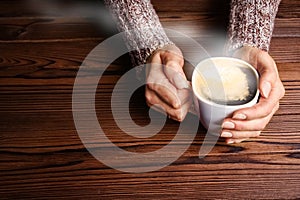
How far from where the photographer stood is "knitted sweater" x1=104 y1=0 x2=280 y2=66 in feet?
2.55

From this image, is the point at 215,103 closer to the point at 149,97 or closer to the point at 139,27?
the point at 149,97

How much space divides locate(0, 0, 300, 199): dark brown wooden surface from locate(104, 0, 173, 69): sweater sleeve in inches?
2.1

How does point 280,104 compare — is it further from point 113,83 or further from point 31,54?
point 31,54

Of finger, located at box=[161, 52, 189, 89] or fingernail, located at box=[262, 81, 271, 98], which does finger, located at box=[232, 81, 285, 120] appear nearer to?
fingernail, located at box=[262, 81, 271, 98]

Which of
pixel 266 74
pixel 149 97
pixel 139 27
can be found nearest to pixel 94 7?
pixel 139 27

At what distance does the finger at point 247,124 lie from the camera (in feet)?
2.08

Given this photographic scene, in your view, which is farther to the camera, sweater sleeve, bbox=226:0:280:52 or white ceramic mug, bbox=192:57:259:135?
sweater sleeve, bbox=226:0:280:52

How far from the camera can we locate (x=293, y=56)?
2.73 ft

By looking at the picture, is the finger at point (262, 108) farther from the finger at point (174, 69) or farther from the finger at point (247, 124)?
the finger at point (174, 69)

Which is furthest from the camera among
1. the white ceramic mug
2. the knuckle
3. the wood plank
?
the wood plank

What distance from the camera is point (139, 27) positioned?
814 millimetres

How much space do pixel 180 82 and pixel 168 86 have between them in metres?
0.03

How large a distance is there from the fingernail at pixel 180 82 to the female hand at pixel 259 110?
97 millimetres

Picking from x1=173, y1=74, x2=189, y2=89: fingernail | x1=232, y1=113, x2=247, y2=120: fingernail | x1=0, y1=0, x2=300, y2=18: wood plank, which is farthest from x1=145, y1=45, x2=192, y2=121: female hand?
x1=0, y1=0, x2=300, y2=18: wood plank
